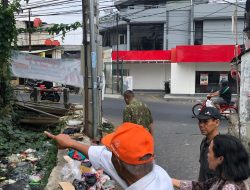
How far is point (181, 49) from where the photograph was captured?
1161 inches

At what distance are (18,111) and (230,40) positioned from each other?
3313cm

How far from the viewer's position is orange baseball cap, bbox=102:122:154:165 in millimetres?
1941

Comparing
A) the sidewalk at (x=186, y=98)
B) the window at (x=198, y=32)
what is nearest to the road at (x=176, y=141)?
the sidewalk at (x=186, y=98)

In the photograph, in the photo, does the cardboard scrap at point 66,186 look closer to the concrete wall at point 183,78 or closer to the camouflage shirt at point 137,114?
the camouflage shirt at point 137,114

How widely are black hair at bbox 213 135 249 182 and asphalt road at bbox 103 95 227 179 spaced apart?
5.28 meters

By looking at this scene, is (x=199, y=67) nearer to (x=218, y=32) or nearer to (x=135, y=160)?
(x=218, y=32)

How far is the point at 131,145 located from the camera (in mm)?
1954

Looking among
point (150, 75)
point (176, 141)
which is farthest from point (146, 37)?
point (176, 141)

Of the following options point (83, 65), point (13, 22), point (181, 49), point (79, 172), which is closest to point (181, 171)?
point (79, 172)

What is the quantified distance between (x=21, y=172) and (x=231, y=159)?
6.08 metres

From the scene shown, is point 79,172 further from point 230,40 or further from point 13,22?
point 230,40

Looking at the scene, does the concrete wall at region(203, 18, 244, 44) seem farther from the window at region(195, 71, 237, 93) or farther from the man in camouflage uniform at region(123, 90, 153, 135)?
the man in camouflage uniform at region(123, 90, 153, 135)

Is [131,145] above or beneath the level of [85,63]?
beneath

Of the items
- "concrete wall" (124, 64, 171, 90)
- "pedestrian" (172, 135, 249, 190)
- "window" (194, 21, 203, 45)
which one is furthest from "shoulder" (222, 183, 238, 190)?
"window" (194, 21, 203, 45)
